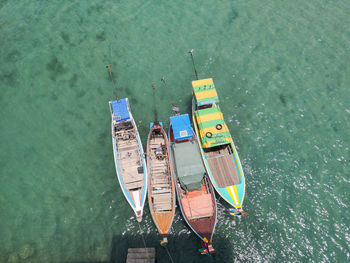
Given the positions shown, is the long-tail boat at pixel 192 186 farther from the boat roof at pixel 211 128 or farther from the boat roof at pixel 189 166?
the boat roof at pixel 211 128

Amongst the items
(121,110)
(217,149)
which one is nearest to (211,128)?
(217,149)

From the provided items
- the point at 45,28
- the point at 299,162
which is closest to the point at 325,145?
the point at 299,162

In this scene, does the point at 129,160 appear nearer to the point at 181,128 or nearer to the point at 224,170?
the point at 181,128

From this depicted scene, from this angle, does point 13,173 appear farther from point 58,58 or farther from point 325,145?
point 325,145

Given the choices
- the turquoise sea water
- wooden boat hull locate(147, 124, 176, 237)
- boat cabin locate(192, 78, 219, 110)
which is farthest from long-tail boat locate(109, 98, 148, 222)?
boat cabin locate(192, 78, 219, 110)

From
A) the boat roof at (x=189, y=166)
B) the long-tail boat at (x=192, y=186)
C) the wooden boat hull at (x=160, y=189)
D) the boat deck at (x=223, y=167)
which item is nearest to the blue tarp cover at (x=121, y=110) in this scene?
the wooden boat hull at (x=160, y=189)

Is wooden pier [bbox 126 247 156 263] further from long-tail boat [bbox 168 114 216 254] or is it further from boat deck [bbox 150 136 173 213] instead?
long-tail boat [bbox 168 114 216 254]

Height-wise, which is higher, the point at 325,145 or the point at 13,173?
the point at 13,173
